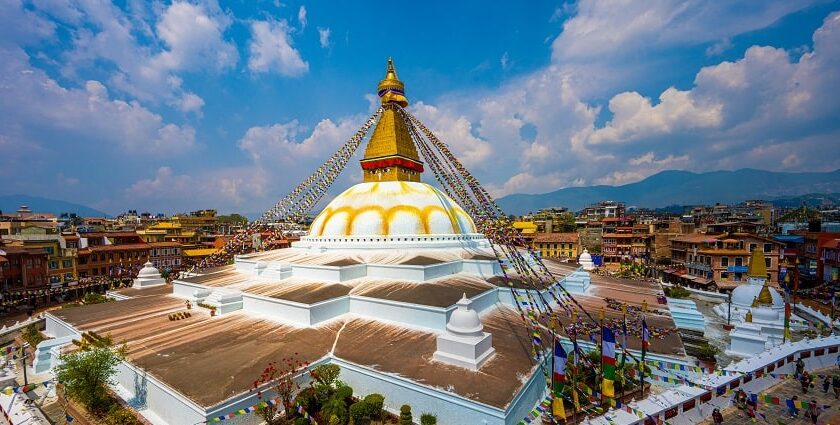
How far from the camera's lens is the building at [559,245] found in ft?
133

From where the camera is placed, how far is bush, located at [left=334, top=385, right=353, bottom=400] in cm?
779

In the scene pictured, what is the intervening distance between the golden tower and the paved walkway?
51.6 feet

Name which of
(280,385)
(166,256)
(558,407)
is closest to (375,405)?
(280,385)

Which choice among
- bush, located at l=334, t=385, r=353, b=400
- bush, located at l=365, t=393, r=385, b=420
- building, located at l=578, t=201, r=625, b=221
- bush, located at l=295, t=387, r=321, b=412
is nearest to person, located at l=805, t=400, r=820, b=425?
bush, located at l=365, t=393, r=385, b=420

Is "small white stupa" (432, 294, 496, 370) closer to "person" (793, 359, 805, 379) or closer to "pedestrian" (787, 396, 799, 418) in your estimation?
"pedestrian" (787, 396, 799, 418)

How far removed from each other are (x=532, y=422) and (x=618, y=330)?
4.85 m

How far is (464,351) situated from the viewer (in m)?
8.12

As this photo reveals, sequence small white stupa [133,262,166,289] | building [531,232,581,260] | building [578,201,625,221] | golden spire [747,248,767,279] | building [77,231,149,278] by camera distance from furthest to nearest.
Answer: building [578,201,625,221] < building [531,232,581,260] < building [77,231,149,278] < small white stupa [133,262,166,289] < golden spire [747,248,767,279]

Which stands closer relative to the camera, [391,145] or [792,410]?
[792,410]

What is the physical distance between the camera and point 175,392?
729 cm

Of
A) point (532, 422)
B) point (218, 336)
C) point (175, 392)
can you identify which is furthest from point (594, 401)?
point (218, 336)

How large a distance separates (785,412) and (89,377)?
16779mm

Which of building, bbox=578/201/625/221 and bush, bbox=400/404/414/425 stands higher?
building, bbox=578/201/625/221

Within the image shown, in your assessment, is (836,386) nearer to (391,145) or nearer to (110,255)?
(391,145)
